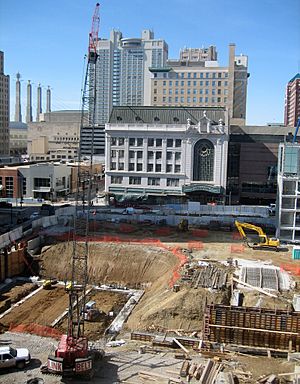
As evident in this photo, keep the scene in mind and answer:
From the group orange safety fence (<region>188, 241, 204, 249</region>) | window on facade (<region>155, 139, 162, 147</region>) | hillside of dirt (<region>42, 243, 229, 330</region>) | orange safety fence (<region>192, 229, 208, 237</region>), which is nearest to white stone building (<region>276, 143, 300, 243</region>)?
orange safety fence (<region>192, 229, 208, 237</region>)

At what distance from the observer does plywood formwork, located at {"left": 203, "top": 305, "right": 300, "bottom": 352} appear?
103 ft

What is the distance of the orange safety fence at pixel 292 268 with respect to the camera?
1732 inches

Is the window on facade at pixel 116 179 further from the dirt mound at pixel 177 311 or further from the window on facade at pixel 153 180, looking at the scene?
the dirt mound at pixel 177 311

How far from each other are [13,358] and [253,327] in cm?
1570

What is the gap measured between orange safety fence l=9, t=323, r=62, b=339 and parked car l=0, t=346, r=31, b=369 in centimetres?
633

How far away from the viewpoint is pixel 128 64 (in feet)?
622

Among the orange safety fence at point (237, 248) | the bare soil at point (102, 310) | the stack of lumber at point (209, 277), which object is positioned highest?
the orange safety fence at point (237, 248)

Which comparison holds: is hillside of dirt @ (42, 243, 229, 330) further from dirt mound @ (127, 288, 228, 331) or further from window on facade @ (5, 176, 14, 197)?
window on facade @ (5, 176, 14, 197)

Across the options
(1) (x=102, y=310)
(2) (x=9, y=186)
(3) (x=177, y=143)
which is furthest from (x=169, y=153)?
(1) (x=102, y=310)

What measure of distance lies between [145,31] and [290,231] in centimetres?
15046

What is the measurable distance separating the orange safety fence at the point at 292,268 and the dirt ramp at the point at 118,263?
1052cm

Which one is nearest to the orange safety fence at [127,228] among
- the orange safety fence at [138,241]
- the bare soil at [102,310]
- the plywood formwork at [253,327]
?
the orange safety fence at [138,241]

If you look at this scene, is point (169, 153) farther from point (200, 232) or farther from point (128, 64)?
point (128, 64)

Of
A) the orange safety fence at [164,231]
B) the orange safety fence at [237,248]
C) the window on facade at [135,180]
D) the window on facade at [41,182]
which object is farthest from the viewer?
the window on facade at [41,182]
